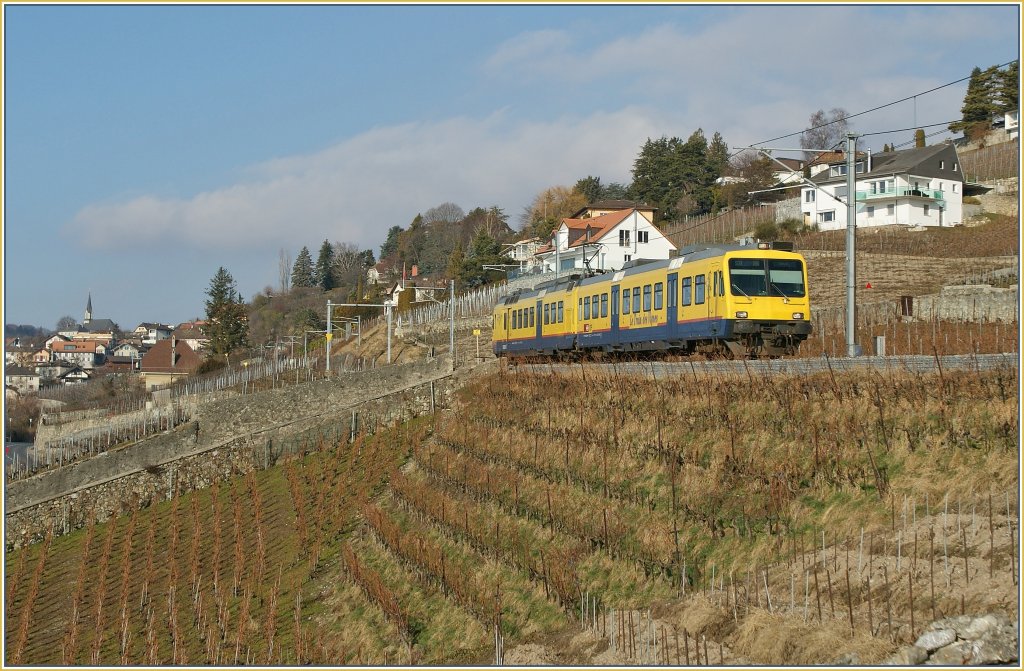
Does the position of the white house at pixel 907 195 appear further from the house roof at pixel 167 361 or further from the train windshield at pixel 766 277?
the house roof at pixel 167 361

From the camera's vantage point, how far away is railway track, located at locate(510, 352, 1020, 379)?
1703 cm

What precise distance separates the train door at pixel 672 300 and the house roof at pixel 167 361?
75.7m

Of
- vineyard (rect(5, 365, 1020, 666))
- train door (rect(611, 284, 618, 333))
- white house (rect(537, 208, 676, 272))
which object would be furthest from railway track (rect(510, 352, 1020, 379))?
white house (rect(537, 208, 676, 272))

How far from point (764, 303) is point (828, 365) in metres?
6.91

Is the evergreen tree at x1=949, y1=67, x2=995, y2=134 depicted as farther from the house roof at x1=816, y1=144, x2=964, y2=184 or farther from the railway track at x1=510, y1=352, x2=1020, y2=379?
the railway track at x1=510, y1=352, x2=1020, y2=379

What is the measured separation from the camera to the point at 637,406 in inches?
938

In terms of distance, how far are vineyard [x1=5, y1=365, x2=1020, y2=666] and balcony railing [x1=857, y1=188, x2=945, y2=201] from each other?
46.9m

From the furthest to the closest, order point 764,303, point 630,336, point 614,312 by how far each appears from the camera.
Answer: point 614,312, point 630,336, point 764,303

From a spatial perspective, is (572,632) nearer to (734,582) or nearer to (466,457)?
(734,582)

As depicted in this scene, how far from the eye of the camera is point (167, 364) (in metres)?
102

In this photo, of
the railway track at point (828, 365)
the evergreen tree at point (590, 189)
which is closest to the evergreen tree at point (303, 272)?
the evergreen tree at point (590, 189)

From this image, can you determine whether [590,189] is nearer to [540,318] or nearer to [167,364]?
[167,364]

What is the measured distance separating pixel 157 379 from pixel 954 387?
91.5m

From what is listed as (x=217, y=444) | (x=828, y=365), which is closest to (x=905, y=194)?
(x=217, y=444)
